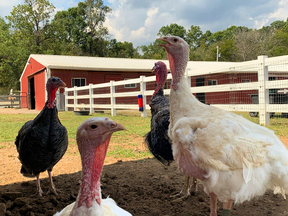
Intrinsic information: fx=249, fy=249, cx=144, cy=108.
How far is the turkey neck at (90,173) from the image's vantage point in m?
1.69

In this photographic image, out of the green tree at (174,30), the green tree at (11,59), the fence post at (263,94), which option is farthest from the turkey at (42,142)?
the green tree at (174,30)

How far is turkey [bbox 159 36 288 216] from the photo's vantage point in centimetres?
201

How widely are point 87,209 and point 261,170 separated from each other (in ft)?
4.65

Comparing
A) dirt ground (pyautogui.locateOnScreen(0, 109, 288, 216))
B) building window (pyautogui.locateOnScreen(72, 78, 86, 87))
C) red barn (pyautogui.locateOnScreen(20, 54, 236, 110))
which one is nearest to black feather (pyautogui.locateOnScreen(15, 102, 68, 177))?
dirt ground (pyautogui.locateOnScreen(0, 109, 288, 216))

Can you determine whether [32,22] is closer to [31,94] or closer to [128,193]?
[31,94]

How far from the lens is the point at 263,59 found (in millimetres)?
7504

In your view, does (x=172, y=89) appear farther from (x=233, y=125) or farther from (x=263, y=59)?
(x=263, y=59)

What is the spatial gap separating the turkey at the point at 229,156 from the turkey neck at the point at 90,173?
2.42ft

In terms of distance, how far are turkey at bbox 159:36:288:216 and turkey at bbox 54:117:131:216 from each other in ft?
2.35

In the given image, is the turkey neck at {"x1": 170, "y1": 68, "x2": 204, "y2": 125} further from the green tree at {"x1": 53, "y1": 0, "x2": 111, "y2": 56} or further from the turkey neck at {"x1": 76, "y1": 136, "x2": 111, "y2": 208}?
the green tree at {"x1": 53, "y1": 0, "x2": 111, "y2": 56}

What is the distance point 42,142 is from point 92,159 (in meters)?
1.53

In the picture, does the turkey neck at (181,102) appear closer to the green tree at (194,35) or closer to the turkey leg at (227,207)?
the turkey leg at (227,207)

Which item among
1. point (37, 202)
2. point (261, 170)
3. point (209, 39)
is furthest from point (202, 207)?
point (209, 39)

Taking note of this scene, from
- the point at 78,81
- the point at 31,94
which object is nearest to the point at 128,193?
the point at 78,81
